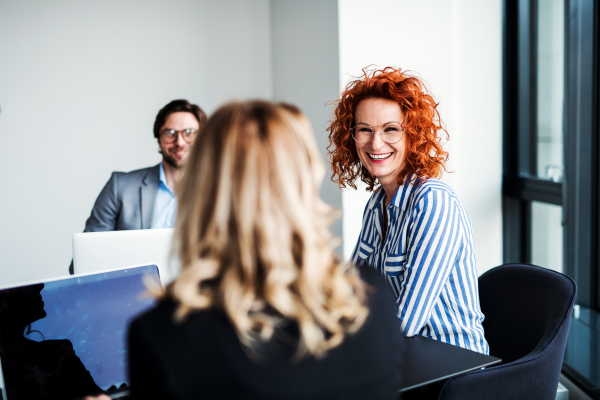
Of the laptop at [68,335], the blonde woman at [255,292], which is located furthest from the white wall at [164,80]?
the blonde woman at [255,292]

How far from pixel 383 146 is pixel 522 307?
69 centimetres

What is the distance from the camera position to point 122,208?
2578mm

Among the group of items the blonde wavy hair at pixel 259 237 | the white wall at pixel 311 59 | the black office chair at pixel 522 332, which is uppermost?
the white wall at pixel 311 59

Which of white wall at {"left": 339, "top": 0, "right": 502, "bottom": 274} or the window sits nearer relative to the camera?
the window

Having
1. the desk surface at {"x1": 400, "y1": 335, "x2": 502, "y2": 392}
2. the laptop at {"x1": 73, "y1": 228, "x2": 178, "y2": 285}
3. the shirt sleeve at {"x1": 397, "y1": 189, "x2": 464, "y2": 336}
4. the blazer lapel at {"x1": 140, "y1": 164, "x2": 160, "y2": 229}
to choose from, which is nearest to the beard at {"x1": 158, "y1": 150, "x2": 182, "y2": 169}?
the blazer lapel at {"x1": 140, "y1": 164, "x2": 160, "y2": 229}

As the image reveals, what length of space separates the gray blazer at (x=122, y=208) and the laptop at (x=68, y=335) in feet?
4.43

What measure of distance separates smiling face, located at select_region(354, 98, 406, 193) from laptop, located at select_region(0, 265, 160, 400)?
0.87 meters

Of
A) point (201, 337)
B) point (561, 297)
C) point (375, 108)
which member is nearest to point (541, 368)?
point (561, 297)

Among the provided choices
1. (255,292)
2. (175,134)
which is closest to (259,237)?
(255,292)

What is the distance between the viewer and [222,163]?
2.75 feet

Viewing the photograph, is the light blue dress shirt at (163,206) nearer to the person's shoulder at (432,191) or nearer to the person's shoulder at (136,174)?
the person's shoulder at (136,174)

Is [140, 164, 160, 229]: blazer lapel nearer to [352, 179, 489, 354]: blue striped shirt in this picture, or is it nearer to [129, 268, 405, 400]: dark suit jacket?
[352, 179, 489, 354]: blue striped shirt

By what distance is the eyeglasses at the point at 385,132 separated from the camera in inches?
69.6

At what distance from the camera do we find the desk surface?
1.15 meters
